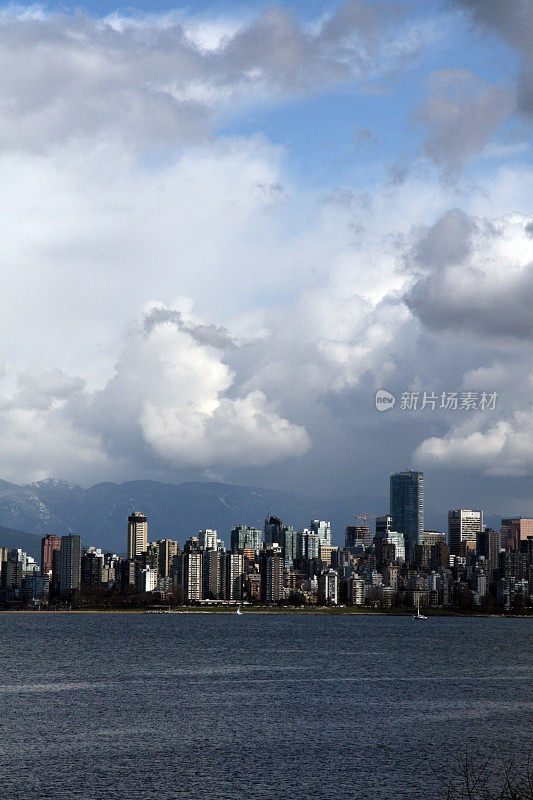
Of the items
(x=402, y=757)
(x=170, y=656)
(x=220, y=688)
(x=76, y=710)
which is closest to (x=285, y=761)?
(x=402, y=757)

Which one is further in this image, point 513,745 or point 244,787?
point 513,745

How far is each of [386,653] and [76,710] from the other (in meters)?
88.7

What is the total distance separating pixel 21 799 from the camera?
55.9 metres

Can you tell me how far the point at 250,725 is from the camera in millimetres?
83875

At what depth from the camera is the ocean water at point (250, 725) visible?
61.2 m

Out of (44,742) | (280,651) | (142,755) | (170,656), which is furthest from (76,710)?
(280,651)

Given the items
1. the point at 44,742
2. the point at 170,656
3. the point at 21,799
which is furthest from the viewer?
the point at 170,656

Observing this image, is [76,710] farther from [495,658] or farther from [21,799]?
[495,658]

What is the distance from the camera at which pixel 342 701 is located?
10012 cm

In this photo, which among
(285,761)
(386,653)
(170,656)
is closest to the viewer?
(285,761)

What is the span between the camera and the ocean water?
6122 cm

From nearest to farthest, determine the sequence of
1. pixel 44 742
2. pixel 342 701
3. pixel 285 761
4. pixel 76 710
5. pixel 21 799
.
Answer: pixel 21 799, pixel 285 761, pixel 44 742, pixel 76 710, pixel 342 701

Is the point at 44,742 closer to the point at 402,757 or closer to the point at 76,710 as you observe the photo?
the point at 76,710

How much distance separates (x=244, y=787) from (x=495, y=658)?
112 meters
